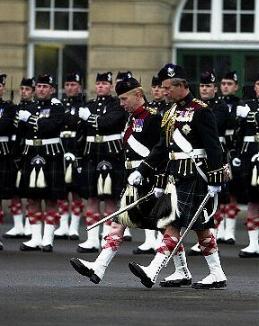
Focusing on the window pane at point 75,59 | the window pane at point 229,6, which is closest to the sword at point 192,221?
the window pane at point 229,6

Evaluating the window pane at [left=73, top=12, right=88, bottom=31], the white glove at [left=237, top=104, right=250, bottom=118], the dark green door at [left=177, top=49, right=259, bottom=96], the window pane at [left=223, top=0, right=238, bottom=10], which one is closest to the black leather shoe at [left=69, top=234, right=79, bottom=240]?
the white glove at [left=237, top=104, right=250, bottom=118]

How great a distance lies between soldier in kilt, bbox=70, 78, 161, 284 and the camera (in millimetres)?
14656

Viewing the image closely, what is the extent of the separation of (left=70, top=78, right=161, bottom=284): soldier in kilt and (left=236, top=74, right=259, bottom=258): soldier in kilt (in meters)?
3.09

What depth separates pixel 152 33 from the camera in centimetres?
2666

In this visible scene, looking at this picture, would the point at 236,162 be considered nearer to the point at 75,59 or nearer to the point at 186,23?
the point at 186,23

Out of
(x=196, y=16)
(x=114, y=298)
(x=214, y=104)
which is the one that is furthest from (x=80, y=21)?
(x=114, y=298)

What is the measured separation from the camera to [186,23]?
27031 millimetres

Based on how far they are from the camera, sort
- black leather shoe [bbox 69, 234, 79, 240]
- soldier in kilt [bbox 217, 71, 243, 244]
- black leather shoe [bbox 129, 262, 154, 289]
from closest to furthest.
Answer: black leather shoe [bbox 129, 262, 154, 289], soldier in kilt [bbox 217, 71, 243, 244], black leather shoe [bbox 69, 234, 79, 240]

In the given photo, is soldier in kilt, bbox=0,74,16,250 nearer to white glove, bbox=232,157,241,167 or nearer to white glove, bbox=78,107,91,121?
white glove, bbox=78,107,91,121

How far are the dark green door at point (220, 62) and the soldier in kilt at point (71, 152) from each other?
569 cm

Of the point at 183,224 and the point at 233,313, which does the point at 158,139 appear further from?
the point at 233,313

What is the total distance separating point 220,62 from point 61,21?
2.55 m

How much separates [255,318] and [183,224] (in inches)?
73.7

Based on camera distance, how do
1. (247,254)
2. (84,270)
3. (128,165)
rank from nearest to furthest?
1. (84,270)
2. (128,165)
3. (247,254)
